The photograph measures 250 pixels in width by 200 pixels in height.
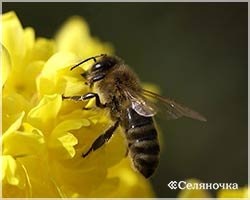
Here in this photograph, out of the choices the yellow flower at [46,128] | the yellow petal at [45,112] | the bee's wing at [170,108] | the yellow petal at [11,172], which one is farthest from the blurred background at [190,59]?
the yellow petal at [11,172]

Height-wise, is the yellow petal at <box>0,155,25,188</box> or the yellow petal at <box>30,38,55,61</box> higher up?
the yellow petal at <box>30,38,55,61</box>

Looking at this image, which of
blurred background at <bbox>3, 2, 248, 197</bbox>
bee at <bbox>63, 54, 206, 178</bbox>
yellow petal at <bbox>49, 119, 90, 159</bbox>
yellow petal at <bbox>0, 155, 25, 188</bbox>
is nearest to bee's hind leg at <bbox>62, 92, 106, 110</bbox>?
bee at <bbox>63, 54, 206, 178</bbox>

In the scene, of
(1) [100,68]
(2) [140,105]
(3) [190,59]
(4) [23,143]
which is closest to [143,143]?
(2) [140,105]

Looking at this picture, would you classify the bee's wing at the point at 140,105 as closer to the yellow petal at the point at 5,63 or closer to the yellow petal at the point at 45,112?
the yellow petal at the point at 45,112

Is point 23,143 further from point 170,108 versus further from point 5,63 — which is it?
point 170,108

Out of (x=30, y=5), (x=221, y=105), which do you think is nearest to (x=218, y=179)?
(x=221, y=105)

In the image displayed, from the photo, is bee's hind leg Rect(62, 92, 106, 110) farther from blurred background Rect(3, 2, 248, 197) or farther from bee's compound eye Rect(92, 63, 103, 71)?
blurred background Rect(3, 2, 248, 197)

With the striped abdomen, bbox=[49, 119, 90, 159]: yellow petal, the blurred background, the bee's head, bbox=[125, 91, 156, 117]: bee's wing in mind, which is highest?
the bee's head

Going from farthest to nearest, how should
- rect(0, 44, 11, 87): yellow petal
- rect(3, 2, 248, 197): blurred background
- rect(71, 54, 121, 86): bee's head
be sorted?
rect(3, 2, 248, 197): blurred background → rect(71, 54, 121, 86): bee's head → rect(0, 44, 11, 87): yellow petal
